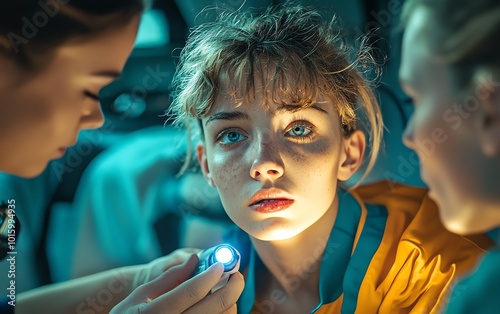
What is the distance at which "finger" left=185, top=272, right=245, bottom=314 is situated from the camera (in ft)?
2.87

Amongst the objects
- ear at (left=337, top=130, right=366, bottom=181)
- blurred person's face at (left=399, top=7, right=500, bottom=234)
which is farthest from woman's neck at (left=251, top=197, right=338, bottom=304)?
blurred person's face at (left=399, top=7, right=500, bottom=234)

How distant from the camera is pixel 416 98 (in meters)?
0.71

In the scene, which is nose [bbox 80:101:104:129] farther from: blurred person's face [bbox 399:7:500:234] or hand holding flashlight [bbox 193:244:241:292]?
blurred person's face [bbox 399:7:500:234]

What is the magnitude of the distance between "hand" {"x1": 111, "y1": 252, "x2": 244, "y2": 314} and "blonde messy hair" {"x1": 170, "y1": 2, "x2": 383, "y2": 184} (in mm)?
249

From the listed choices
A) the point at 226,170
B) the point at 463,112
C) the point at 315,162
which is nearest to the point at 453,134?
the point at 463,112

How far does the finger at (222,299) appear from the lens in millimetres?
875

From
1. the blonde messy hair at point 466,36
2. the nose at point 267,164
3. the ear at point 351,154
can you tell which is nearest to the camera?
the blonde messy hair at point 466,36

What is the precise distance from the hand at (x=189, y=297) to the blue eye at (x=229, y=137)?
7.1 inches

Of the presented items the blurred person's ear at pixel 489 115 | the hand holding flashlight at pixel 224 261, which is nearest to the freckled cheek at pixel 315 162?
the hand holding flashlight at pixel 224 261

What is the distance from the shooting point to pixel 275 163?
0.84 meters

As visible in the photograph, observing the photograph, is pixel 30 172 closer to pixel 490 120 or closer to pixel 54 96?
pixel 54 96

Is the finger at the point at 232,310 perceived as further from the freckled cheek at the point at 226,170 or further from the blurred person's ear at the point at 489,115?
the blurred person's ear at the point at 489,115

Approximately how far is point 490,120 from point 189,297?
0.47 m

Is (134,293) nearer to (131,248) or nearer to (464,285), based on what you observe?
(131,248)
